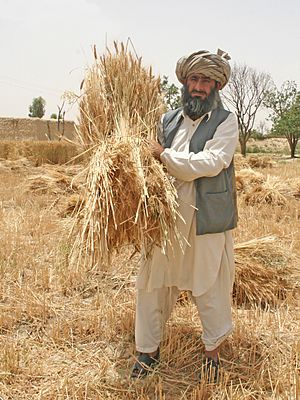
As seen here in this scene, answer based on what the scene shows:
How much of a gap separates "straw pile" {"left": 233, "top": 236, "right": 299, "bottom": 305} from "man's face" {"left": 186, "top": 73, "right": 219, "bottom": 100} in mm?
1348

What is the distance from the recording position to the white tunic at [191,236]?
6.66 feet

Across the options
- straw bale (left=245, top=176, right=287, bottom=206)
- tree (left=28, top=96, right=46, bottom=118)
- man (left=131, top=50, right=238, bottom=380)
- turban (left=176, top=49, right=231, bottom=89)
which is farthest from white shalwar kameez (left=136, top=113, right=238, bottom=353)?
tree (left=28, top=96, right=46, bottom=118)

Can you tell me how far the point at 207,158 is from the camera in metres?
2.02

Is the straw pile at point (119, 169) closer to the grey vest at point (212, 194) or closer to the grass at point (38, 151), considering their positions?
the grey vest at point (212, 194)

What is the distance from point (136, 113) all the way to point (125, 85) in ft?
0.50

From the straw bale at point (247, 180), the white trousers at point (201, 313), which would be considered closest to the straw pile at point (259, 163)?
the straw bale at point (247, 180)

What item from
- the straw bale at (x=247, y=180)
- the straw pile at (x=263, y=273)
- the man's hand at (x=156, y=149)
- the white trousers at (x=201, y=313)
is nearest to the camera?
the man's hand at (x=156, y=149)

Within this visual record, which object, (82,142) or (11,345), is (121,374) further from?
(82,142)

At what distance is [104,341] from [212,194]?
3.56 feet

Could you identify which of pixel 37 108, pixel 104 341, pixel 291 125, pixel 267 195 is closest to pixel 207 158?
pixel 104 341

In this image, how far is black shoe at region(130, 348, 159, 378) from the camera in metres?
2.23

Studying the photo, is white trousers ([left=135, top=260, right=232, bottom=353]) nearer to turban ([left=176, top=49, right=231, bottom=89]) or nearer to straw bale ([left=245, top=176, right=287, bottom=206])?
turban ([left=176, top=49, right=231, bottom=89])

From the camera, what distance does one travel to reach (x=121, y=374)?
7.48ft

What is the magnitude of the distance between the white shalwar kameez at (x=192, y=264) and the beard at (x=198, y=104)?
63mm
